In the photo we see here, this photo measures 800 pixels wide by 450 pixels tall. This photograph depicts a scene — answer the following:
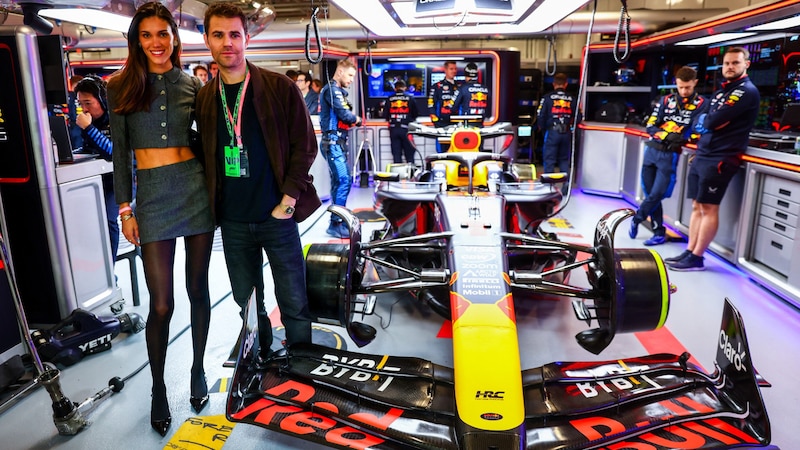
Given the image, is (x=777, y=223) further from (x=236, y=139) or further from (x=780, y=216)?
(x=236, y=139)

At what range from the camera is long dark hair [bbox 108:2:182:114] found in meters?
2.02

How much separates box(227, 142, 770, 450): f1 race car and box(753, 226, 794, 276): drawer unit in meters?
2.02

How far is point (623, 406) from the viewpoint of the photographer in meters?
2.07

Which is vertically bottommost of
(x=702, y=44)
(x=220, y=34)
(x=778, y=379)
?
(x=778, y=379)

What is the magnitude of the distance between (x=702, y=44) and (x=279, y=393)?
7360 millimetres

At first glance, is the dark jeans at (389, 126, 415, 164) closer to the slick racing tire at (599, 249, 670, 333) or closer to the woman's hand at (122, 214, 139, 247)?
the slick racing tire at (599, 249, 670, 333)

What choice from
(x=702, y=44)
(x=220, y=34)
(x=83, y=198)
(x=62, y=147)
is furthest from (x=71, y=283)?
(x=702, y=44)

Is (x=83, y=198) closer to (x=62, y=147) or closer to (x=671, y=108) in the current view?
(x=62, y=147)

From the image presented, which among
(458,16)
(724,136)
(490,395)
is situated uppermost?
(458,16)

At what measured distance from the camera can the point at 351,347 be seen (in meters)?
3.14

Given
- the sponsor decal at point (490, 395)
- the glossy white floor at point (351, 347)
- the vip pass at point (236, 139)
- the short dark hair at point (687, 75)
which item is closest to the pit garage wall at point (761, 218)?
the glossy white floor at point (351, 347)

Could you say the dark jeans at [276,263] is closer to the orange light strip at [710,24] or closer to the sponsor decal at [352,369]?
the sponsor decal at [352,369]

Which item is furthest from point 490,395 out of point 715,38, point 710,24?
point 715,38

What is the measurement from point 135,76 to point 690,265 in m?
4.28
